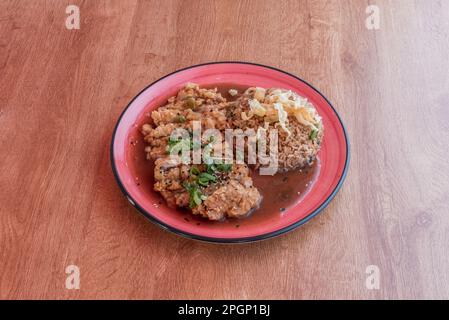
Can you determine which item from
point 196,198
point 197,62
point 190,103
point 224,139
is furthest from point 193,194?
point 197,62

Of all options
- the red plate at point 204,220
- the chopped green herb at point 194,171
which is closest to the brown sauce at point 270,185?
the red plate at point 204,220

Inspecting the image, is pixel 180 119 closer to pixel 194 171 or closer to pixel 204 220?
pixel 194 171

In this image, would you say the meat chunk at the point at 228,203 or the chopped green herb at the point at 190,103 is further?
the chopped green herb at the point at 190,103

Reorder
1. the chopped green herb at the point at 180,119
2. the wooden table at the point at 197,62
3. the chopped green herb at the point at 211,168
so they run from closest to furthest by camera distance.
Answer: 1. the wooden table at the point at 197,62
2. the chopped green herb at the point at 211,168
3. the chopped green herb at the point at 180,119

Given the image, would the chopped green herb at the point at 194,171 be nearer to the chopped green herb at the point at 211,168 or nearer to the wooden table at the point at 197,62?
the chopped green herb at the point at 211,168

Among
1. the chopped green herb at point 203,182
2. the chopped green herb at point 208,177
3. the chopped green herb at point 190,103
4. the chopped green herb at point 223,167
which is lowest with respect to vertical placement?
the chopped green herb at point 203,182

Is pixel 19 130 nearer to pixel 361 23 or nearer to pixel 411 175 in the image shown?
pixel 411 175

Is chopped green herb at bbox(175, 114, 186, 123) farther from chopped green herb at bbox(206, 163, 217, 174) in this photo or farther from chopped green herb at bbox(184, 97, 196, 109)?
chopped green herb at bbox(206, 163, 217, 174)
